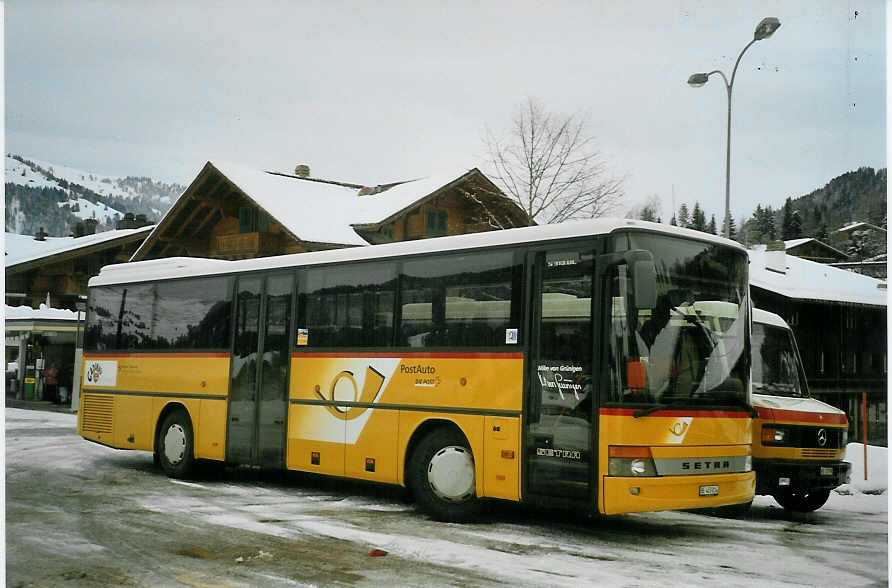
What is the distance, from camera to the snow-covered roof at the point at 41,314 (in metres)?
31.6

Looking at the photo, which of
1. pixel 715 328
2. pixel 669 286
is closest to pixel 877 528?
pixel 715 328

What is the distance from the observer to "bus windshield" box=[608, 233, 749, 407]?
8367 mm

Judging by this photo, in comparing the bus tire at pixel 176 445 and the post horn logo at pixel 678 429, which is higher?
the post horn logo at pixel 678 429

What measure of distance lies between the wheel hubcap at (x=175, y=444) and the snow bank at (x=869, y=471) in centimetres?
896

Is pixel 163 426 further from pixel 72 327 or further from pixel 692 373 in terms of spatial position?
pixel 72 327

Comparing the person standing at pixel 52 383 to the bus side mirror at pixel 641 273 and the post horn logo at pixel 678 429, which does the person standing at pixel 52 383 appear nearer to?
the bus side mirror at pixel 641 273

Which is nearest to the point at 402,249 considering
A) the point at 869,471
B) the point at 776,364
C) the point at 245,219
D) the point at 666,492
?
the point at 666,492

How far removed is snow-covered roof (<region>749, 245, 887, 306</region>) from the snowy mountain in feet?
36.4

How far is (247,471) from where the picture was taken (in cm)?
1463

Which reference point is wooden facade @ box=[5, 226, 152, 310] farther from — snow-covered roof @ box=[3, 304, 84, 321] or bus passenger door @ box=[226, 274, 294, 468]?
bus passenger door @ box=[226, 274, 294, 468]

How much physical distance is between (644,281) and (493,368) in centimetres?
190

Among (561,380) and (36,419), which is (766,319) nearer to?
(561,380)

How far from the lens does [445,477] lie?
31.8 ft

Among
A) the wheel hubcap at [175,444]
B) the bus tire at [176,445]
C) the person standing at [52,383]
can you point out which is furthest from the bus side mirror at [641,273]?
the person standing at [52,383]
